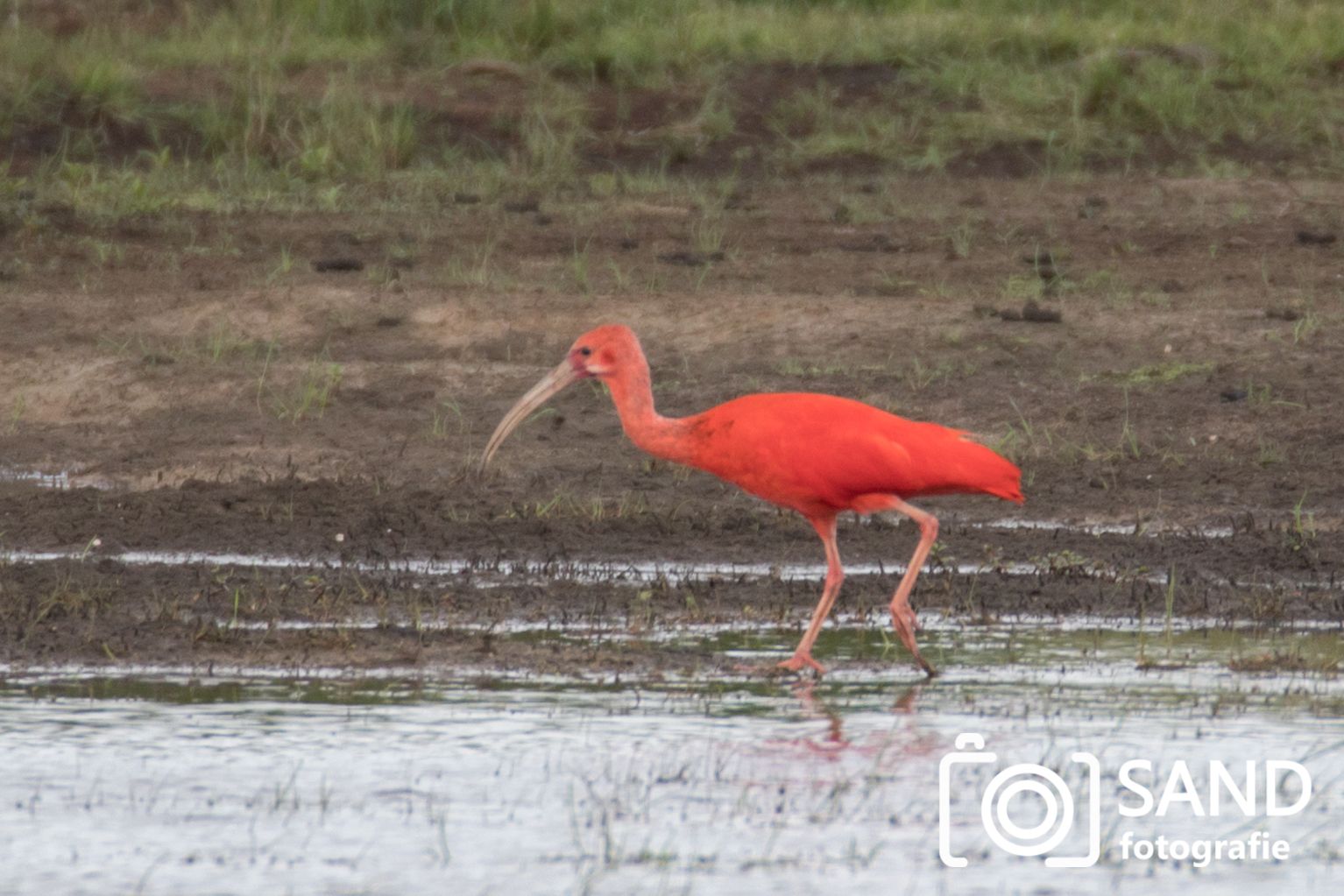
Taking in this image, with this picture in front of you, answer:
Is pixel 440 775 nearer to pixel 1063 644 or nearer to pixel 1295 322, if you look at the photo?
pixel 1063 644

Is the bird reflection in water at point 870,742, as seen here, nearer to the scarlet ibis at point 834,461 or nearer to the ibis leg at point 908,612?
the ibis leg at point 908,612

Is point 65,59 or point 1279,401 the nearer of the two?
point 1279,401

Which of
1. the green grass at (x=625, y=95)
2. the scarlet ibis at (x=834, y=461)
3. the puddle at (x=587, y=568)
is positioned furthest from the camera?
the green grass at (x=625, y=95)

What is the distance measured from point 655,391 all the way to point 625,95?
5371mm

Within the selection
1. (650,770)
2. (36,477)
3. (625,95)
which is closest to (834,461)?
(650,770)

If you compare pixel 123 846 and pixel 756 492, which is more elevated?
pixel 756 492

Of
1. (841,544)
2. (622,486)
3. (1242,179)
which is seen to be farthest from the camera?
(1242,179)

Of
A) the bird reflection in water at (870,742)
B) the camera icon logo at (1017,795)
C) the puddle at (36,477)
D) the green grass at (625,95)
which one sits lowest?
the camera icon logo at (1017,795)

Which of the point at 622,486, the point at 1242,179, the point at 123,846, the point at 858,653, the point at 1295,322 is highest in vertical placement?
the point at 1242,179

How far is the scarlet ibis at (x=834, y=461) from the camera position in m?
7.48

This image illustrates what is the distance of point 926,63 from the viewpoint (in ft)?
54.2

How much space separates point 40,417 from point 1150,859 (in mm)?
6964

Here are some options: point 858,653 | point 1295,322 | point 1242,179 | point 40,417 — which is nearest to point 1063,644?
point 858,653

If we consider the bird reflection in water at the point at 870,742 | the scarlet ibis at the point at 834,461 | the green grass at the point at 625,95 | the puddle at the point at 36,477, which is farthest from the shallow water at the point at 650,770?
the green grass at the point at 625,95
